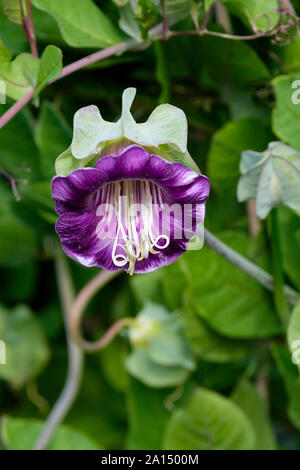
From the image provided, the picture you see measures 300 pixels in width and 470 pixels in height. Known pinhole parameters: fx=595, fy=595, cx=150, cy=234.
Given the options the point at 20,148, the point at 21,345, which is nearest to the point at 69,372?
the point at 21,345

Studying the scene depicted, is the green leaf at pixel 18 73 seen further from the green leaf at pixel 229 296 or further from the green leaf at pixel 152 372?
the green leaf at pixel 152 372

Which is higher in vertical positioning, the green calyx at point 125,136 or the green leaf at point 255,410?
the green calyx at point 125,136

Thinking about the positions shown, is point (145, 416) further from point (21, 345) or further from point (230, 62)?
point (230, 62)

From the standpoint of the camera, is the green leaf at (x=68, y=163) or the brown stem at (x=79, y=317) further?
the brown stem at (x=79, y=317)

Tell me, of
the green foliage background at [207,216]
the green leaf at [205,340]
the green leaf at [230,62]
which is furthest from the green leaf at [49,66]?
the green leaf at [205,340]

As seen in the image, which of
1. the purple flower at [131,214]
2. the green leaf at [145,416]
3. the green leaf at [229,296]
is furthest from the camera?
the green leaf at [145,416]
